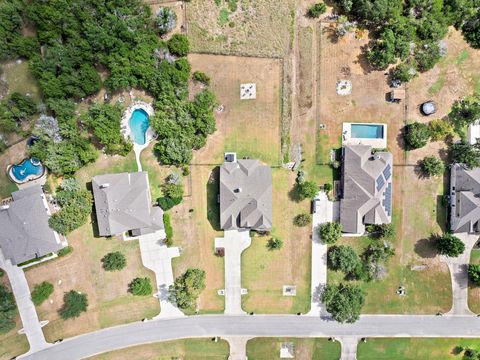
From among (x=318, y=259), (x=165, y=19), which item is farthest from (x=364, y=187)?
(x=165, y=19)

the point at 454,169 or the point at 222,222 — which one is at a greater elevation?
the point at 454,169

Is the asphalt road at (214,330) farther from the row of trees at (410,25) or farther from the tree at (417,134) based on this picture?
the row of trees at (410,25)

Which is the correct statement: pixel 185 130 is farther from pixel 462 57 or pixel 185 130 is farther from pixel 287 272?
pixel 462 57

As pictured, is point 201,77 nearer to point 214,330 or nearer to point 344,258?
point 344,258

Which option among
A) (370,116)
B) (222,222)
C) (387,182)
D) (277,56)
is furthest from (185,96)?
(387,182)

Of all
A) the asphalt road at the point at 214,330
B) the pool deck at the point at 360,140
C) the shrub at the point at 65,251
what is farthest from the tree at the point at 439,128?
the shrub at the point at 65,251

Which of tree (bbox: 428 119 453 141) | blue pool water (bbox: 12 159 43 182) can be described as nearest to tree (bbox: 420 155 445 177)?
tree (bbox: 428 119 453 141)

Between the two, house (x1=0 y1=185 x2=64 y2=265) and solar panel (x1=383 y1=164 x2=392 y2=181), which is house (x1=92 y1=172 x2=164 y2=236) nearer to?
house (x1=0 y1=185 x2=64 y2=265)
